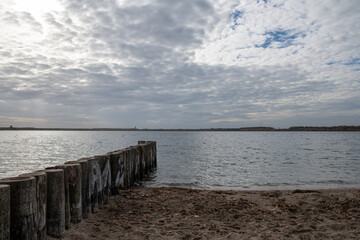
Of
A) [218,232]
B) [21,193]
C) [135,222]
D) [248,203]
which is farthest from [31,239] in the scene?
[248,203]

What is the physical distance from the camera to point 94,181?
6594 millimetres

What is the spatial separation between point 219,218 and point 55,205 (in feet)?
12.7

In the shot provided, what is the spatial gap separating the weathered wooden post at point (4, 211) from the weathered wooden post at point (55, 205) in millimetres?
890

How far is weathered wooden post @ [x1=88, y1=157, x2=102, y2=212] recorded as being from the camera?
21.1ft

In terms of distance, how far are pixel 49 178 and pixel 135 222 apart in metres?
2.40

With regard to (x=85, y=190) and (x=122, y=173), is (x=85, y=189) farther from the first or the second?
(x=122, y=173)

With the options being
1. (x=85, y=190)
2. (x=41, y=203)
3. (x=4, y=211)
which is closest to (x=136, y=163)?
(x=85, y=190)

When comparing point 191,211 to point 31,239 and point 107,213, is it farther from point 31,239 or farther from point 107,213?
point 31,239

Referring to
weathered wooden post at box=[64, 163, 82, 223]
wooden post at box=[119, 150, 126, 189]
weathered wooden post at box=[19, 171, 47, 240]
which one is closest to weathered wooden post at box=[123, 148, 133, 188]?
wooden post at box=[119, 150, 126, 189]

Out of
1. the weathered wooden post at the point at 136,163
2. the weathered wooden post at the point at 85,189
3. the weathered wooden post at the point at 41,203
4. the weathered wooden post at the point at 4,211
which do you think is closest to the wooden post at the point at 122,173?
the weathered wooden post at the point at 136,163

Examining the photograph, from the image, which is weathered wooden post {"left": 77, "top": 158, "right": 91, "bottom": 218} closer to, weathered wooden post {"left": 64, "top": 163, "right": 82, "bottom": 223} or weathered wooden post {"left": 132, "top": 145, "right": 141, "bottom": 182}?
weathered wooden post {"left": 64, "top": 163, "right": 82, "bottom": 223}

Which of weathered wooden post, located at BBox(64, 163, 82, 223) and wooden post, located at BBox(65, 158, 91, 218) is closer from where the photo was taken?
weathered wooden post, located at BBox(64, 163, 82, 223)

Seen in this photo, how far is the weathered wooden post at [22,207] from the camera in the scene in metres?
4.08

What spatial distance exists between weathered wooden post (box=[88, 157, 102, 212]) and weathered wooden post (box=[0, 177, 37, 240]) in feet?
7.12
